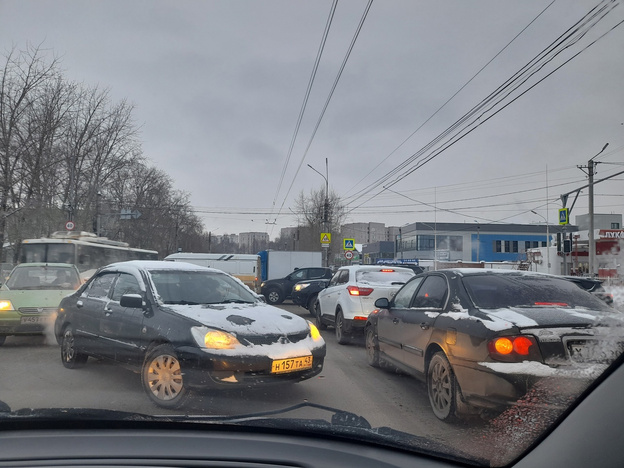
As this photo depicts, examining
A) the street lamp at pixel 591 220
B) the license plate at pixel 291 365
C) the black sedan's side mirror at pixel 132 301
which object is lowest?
the license plate at pixel 291 365

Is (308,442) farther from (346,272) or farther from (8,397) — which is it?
(346,272)

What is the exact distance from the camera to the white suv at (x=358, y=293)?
983cm

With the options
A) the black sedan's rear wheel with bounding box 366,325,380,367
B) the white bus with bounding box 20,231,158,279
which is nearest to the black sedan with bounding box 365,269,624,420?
the black sedan's rear wheel with bounding box 366,325,380,367

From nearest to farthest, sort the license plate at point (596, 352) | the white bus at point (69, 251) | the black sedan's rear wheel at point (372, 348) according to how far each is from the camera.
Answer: the license plate at point (596, 352)
the black sedan's rear wheel at point (372, 348)
the white bus at point (69, 251)

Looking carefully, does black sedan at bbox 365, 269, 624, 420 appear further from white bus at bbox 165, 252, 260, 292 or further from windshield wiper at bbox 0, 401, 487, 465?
white bus at bbox 165, 252, 260, 292

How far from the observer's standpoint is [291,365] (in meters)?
5.04

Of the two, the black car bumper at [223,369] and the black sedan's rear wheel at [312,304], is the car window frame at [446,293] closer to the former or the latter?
the black car bumper at [223,369]

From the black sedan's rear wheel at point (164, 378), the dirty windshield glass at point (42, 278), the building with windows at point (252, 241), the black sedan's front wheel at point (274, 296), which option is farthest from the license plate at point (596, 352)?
the building with windows at point (252, 241)

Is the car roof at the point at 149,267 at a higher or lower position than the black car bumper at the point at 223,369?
higher

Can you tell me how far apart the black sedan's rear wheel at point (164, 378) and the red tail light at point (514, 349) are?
2740 mm

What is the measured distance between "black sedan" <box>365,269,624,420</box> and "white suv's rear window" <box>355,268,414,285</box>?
3977mm

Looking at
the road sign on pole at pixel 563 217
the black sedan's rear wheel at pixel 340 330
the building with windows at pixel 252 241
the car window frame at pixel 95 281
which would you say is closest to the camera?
the road sign on pole at pixel 563 217

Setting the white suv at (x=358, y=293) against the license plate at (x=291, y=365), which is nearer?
the license plate at (x=291, y=365)

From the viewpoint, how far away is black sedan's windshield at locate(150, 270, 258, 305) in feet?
19.8
